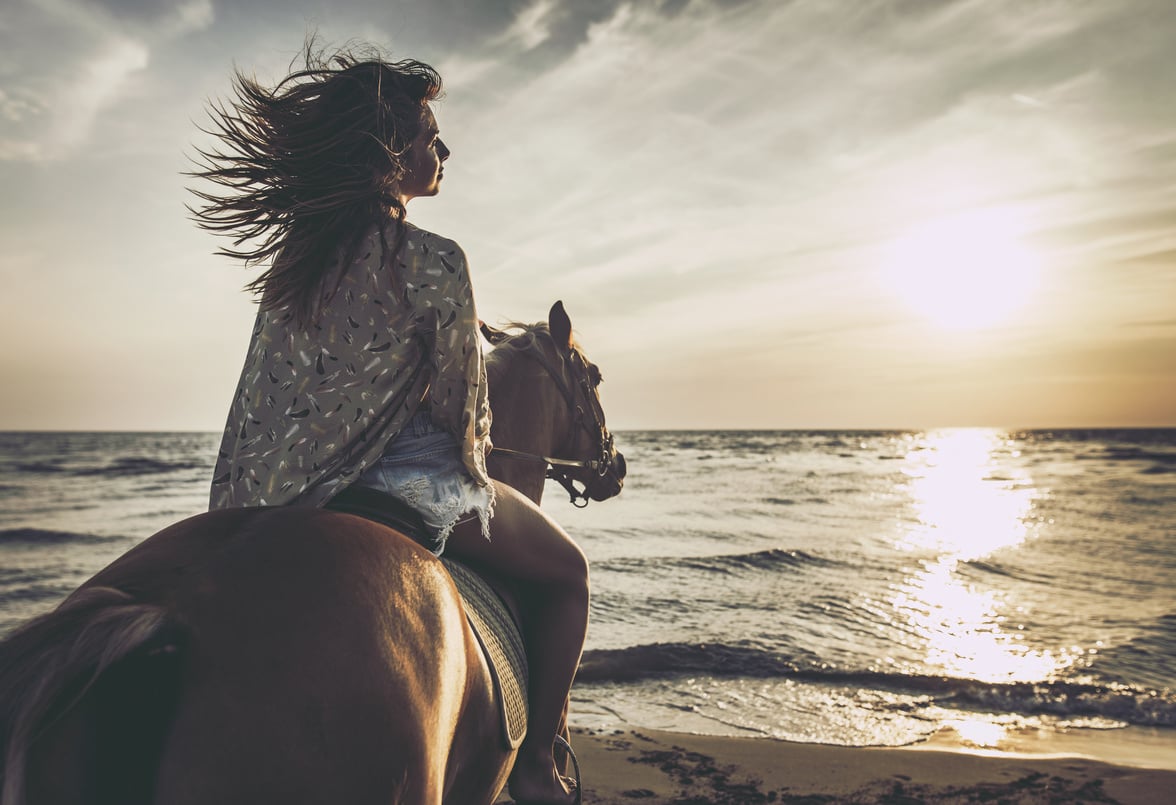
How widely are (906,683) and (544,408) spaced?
229 inches

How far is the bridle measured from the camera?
135 inches

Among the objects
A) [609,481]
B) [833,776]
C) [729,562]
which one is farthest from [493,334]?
[729,562]

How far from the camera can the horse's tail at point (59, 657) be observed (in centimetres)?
125

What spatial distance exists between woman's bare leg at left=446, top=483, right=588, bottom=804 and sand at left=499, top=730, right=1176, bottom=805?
7.64 feet

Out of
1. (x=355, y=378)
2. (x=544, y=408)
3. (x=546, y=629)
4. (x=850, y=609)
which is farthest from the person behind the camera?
(x=850, y=609)

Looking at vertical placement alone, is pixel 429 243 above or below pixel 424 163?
below

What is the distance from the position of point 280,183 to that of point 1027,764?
5961 millimetres

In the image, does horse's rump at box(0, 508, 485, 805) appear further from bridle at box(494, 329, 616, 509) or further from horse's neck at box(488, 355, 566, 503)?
bridle at box(494, 329, 616, 509)

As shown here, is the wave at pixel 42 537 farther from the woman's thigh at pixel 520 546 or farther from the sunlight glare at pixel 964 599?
the woman's thigh at pixel 520 546

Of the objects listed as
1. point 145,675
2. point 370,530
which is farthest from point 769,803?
point 145,675

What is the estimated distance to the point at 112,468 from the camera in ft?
126

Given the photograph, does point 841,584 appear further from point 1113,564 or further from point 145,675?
point 145,675

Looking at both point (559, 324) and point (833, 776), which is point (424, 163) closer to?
point (559, 324)

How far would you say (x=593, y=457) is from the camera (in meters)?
3.80
